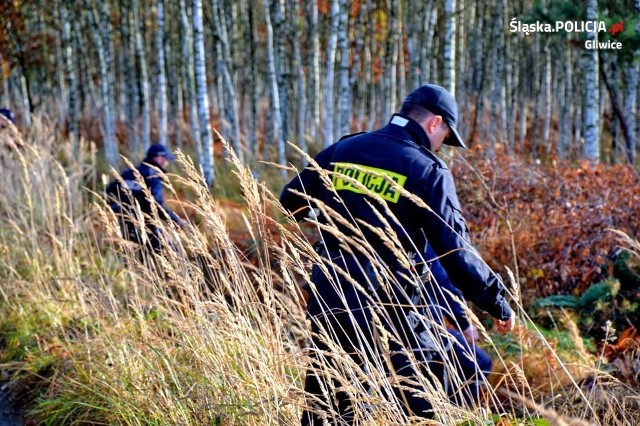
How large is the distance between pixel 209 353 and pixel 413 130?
1418mm

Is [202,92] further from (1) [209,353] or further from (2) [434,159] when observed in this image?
(1) [209,353]

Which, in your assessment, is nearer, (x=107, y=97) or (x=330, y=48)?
(x=330, y=48)

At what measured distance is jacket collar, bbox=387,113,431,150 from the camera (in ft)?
12.3

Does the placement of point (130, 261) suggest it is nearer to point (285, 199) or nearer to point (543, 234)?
point (285, 199)

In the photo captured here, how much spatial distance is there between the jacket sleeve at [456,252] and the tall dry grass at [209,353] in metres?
0.28

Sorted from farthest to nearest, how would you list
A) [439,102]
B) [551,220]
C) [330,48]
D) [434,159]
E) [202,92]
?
[330,48]
[202,92]
[551,220]
[439,102]
[434,159]

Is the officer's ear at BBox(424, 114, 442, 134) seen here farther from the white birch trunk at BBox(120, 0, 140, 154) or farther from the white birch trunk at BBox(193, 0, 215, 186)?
the white birch trunk at BBox(120, 0, 140, 154)

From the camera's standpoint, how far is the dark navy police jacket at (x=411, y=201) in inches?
132

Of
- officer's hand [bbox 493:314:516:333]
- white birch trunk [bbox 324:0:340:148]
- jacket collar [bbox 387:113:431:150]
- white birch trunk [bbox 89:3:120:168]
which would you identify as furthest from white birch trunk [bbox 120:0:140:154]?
officer's hand [bbox 493:314:516:333]

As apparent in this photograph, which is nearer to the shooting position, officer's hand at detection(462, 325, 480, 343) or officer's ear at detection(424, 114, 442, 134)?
officer's hand at detection(462, 325, 480, 343)

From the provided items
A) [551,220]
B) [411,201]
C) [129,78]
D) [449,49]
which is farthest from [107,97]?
[411,201]

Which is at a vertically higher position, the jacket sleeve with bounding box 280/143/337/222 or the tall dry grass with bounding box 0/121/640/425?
the jacket sleeve with bounding box 280/143/337/222

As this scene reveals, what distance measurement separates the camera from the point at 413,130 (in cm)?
374

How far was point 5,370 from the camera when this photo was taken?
17.6 feet
